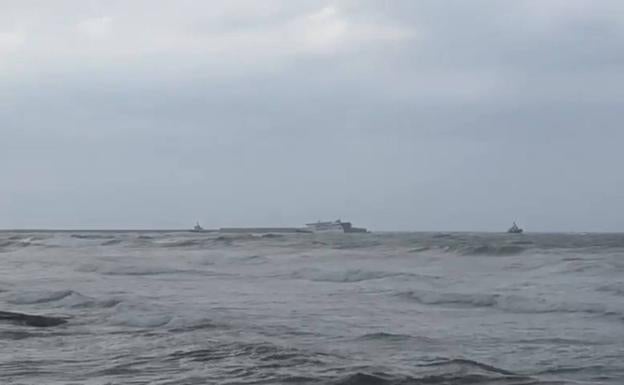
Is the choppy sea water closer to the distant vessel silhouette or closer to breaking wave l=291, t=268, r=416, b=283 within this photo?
breaking wave l=291, t=268, r=416, b=283

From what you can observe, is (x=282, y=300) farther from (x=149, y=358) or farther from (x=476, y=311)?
(x=149, y=358)

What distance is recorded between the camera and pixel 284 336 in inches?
479

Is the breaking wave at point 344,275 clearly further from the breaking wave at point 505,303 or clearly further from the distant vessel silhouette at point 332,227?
the distant vessel silhouette at point 332,227

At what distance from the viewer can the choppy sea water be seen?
354 inches

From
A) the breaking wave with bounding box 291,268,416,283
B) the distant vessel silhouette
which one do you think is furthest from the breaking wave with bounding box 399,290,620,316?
the distant vessel silhouette

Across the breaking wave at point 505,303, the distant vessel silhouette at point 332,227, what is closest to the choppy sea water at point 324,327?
the breaking wave at point 505,303

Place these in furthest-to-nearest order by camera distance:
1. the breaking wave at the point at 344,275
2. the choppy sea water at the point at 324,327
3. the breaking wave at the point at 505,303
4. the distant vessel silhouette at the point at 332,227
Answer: the distant vessel silhouette at the point at 332,227, the breaking wave at the point at 344,275, the breaking wave at the point at 505,303, the choppy sea water at the point at 324,327

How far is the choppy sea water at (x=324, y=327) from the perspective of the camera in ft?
29.5

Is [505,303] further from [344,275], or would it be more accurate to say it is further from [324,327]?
[344,275]

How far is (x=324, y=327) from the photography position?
525 inches

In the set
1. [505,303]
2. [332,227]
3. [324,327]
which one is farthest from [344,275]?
[332,227]

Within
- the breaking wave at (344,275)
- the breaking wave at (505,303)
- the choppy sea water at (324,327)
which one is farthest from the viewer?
the breaking wave at (344,275)

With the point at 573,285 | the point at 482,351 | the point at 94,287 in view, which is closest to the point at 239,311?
the point at 482,351

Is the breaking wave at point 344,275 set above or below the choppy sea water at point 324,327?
above
